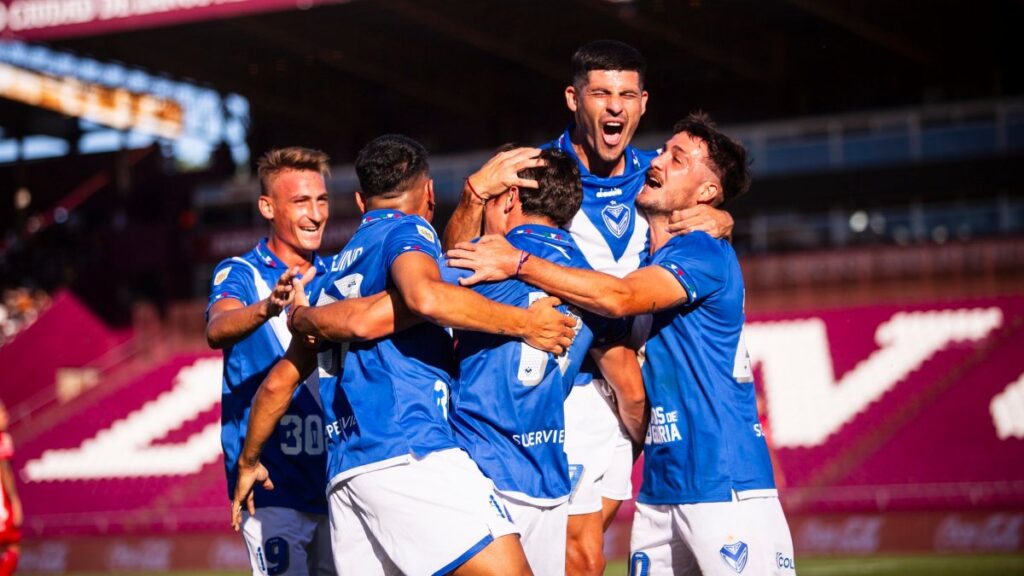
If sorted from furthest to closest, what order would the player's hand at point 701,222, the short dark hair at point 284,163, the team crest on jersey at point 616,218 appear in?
the short dark hair at point 284,163 → the team crest on jersey at point 616,218 → the player's hand at point 701,222

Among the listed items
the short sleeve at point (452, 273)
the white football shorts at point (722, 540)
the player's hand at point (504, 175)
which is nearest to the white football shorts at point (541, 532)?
the white football shorts at point (722, 540)

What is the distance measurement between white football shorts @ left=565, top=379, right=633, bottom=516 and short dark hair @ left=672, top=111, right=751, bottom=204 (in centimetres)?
114

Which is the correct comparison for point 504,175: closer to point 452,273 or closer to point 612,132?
point 452,273

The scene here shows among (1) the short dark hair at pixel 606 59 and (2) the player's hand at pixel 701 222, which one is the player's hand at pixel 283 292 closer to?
(2) the player's hand at pixel 701 222

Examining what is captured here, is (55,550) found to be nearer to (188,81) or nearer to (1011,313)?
(188,81)

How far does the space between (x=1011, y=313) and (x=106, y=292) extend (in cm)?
1827

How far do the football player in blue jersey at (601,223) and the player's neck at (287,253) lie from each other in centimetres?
118

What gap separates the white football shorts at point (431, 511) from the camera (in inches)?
192

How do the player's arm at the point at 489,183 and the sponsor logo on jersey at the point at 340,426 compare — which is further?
the player's arm at the point at 489,183

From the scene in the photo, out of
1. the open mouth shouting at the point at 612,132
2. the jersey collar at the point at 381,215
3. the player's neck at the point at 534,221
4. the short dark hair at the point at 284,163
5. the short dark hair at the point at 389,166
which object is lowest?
the player's neck at the point at 534,221

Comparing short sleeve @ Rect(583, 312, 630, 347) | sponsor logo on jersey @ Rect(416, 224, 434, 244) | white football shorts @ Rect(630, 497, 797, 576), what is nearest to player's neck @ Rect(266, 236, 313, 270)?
sponsor logo on jersey @ Rect(416, 224, 434, 244)

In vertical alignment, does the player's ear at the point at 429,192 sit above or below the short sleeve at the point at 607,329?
above

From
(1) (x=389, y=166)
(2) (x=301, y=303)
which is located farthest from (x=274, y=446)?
(1) (x=389, y=166)

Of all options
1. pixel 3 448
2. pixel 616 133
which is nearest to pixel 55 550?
pixel 3 448
